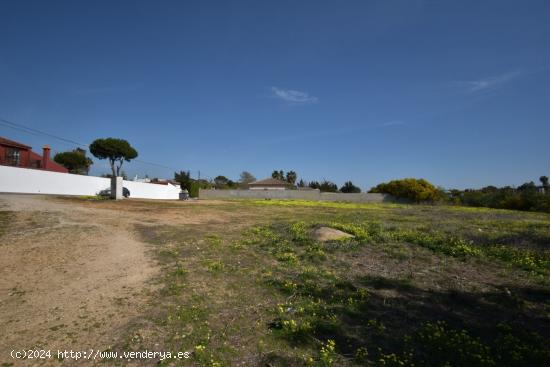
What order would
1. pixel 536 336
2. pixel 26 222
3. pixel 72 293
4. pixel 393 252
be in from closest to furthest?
pixel 536 336, pixel 72 293, pixel 393 252, pixel 26 222

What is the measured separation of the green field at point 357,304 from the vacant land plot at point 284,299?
21 mm

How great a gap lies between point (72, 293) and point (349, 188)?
248 feet

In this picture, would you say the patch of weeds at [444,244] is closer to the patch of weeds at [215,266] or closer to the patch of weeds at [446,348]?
the patch of weeds at [446,348]

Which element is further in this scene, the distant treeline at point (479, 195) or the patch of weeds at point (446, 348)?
the distant treeline at point (479, 195)

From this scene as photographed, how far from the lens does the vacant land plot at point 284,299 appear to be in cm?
344

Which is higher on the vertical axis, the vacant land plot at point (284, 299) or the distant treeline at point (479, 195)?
the distant treeline at point (479, 195)

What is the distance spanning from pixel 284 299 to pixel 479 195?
151ft

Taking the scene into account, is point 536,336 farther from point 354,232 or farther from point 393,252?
point 354,232

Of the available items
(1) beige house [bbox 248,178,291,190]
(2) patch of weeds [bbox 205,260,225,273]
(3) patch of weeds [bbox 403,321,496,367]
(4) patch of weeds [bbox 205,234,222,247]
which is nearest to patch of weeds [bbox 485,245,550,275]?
(3) patch of weeds [bbox 403,321,496,367]

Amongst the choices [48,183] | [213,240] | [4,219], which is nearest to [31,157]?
[48,183]

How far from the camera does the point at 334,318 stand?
4.16 m

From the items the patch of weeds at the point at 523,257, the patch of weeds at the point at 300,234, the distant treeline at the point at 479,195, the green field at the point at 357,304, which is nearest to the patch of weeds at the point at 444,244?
the green field at the point at 357,304

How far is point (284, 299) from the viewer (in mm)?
4941

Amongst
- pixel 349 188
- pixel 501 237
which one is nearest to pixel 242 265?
pixel 501 237
